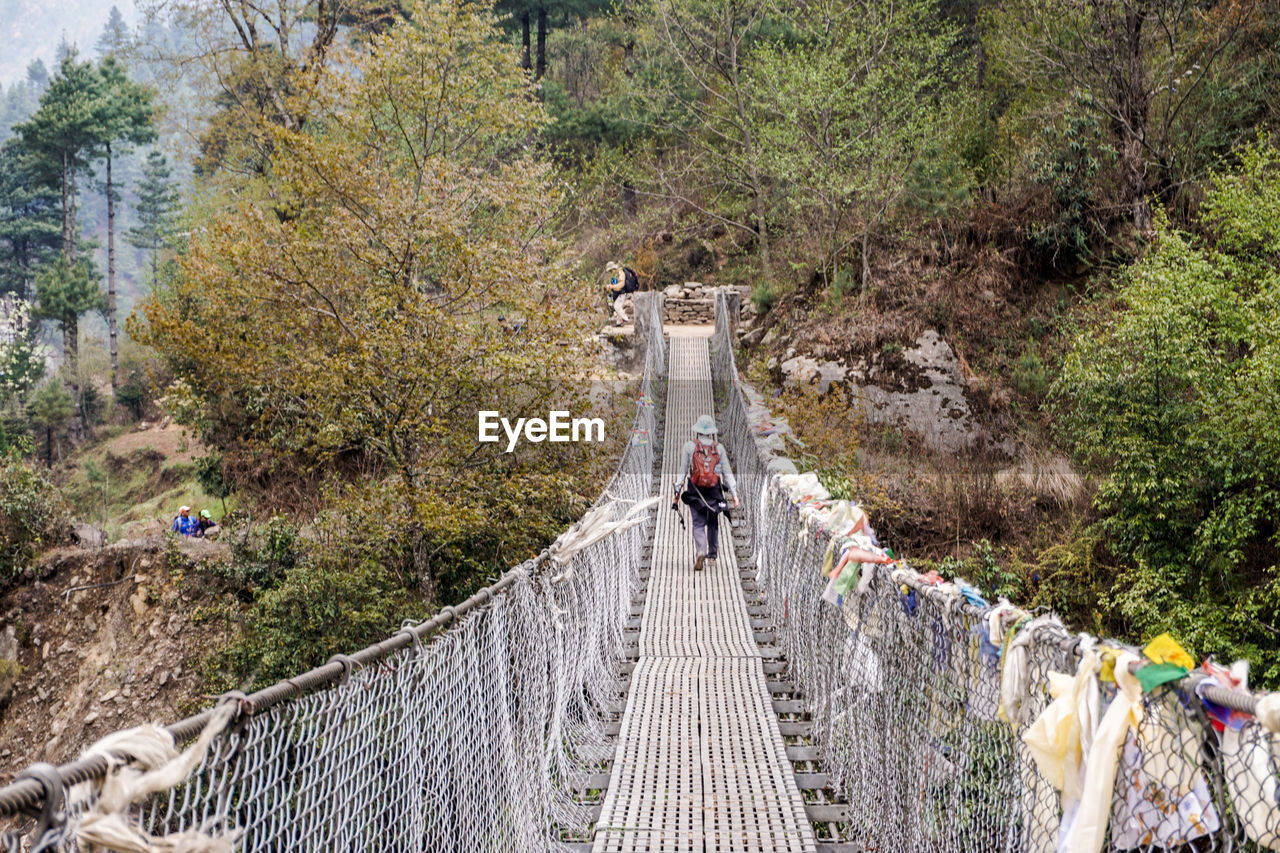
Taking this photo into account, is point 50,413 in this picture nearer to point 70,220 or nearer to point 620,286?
point 70,220

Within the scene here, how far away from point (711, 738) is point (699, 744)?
0.08m

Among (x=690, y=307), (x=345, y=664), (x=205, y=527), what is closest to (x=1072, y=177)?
(x=690, y=307)

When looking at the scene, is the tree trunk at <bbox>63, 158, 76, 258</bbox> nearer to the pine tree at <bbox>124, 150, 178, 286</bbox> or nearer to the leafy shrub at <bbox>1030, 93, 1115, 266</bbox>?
the pine tree at <bbox>124, 150, 178, 286</bbox>

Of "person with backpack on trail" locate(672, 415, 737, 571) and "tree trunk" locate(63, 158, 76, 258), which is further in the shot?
"tree trunk" locate(63, 158, 76, 258)

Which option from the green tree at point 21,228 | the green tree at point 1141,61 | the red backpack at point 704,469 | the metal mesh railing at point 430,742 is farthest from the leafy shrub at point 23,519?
the green tree at point 21,228

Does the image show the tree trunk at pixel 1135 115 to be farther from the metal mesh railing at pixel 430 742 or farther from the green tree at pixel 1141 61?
the metal mesh railing at pixel 430 742

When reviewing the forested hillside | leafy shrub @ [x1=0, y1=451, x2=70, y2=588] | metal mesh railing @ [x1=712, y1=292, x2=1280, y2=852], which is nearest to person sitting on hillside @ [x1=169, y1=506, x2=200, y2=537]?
the forested hillside

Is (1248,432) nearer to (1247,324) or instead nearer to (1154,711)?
(1247,324)

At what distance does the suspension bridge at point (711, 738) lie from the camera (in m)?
1.44

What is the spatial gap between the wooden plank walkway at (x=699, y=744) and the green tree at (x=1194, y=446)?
4246 millimetres

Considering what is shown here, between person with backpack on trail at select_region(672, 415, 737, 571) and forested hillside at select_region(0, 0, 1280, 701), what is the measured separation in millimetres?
2690

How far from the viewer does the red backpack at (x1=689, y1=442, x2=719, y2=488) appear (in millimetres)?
6371

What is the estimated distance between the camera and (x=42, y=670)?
11.5 m

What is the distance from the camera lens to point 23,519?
12164mm
